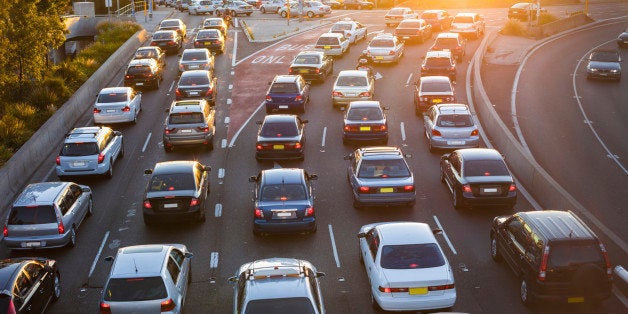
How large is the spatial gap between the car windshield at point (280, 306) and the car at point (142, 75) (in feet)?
85.4

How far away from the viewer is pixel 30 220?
18875 mm

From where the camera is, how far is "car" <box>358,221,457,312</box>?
14.5 m

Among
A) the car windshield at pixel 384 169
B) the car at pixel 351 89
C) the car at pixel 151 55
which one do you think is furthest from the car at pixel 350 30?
the car windshield at pixel 384 169

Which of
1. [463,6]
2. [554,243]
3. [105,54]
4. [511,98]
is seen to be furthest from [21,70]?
[463,6]

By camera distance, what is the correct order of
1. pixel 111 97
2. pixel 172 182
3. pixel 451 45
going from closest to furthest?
pixel 172 182 → pixel 111 97 → pixel 451 45

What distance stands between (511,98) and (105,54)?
83.5 ft

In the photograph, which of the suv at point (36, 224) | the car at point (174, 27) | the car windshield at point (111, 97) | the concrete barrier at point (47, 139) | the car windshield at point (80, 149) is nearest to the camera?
the suv at point (36, 224)

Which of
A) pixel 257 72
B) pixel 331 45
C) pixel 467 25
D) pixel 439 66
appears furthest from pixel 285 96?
pixel 467 25

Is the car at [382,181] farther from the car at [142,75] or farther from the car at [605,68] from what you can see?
the car at [605,68]

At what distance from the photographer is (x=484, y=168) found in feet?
69.2

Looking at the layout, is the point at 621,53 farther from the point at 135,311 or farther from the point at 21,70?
the point at 135,311

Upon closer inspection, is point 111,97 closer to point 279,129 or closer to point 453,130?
point 279,129

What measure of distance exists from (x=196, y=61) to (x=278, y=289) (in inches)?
1099

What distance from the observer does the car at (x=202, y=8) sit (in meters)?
70.4
